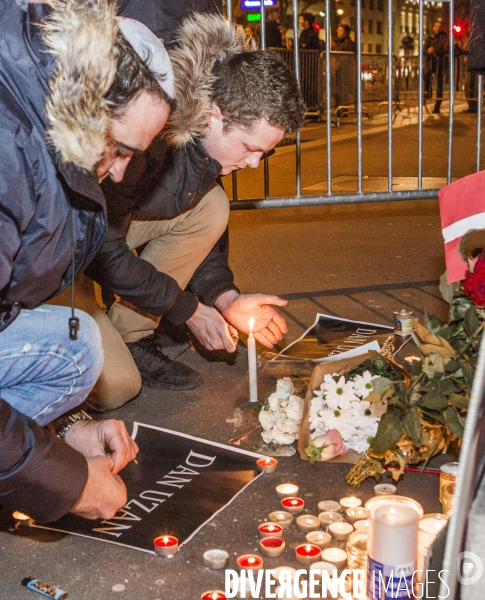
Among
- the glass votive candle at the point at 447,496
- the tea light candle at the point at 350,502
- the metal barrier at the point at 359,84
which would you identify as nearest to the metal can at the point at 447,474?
the glass votive candle at the point at 447,496

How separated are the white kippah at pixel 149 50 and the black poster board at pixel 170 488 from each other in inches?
44.8

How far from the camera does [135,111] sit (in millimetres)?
1681

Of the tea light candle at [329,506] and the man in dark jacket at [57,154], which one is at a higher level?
the man in dark jacket at [57,154]

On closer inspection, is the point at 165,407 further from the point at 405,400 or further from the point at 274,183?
the point at 274,183

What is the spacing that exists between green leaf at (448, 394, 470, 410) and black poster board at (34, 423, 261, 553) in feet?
2.21

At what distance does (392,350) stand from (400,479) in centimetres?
100

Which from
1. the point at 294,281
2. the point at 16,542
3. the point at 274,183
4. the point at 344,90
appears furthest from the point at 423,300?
the point at 344,90

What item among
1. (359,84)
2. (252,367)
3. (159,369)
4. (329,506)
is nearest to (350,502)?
(329,506)

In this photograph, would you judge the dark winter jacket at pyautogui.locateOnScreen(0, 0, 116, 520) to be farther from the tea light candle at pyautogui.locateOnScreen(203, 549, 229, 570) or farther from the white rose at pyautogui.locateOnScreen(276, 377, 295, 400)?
the white rose at pyautogui.locateOnScreen(276, 377, 295, 400)

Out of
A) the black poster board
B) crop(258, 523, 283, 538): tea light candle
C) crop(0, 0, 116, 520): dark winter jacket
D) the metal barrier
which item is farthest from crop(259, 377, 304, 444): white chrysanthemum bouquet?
the metal barrier

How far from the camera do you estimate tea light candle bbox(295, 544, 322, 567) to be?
6.64ft

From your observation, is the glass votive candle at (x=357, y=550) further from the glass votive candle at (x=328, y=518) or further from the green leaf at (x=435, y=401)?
the green leaf at (x=435, y=401)

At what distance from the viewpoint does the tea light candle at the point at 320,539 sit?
209 cm

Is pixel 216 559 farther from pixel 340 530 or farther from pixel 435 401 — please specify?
pixel 435 401
